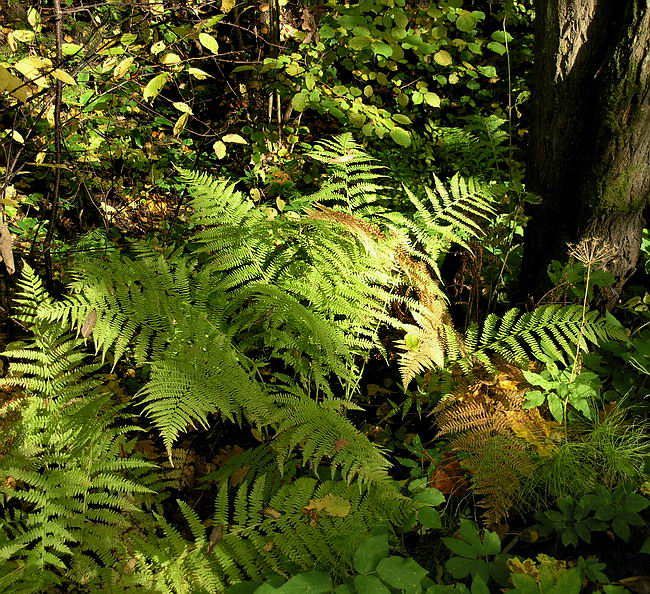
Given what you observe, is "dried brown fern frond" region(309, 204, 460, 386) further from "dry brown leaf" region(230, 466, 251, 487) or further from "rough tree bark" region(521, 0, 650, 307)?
"dry brown leaf" region(230, 466, 251, 487)

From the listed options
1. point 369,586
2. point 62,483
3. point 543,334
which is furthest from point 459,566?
point 62,483

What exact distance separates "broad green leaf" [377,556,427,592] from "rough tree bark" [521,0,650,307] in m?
1.80

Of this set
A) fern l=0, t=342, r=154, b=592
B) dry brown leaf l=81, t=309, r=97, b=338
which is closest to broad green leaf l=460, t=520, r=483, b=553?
fern l=0, t=342, r=154, b=592

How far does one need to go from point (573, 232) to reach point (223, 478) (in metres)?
2.05

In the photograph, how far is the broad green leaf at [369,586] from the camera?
1403mm

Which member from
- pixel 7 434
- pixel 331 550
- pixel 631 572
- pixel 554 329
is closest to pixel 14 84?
pixel 7 434

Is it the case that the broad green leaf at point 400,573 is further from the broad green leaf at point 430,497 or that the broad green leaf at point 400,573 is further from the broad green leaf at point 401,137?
the broad green leaf at point 401,137

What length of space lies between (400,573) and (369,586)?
95 mm

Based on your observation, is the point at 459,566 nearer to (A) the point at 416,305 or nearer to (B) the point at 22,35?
(A) the point at 416,305

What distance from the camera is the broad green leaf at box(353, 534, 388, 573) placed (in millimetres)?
Answer: 1466

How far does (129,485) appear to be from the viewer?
197 cm

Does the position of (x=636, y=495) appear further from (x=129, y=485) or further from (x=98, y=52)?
(x=98, y=52)

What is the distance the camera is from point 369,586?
141cm

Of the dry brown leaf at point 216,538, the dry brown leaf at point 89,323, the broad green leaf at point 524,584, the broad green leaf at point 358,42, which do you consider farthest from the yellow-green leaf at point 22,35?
the broad green leaf at point 524,584
